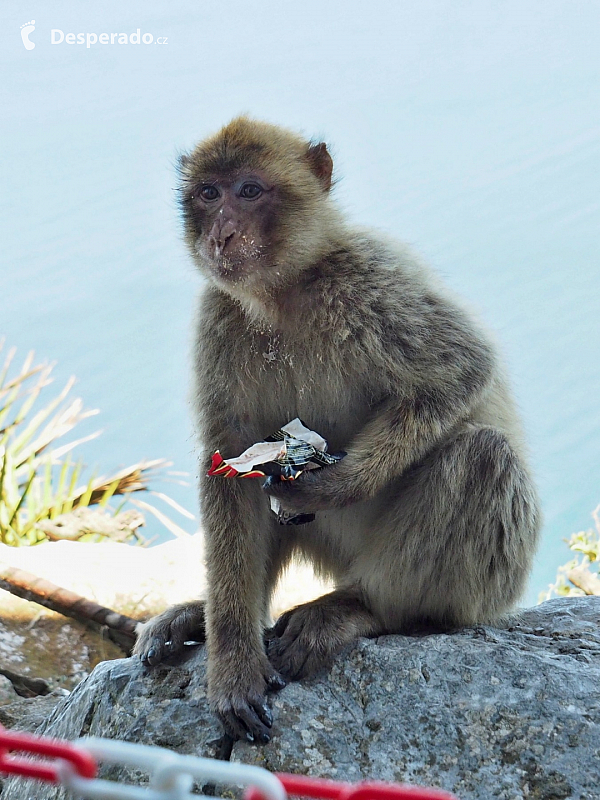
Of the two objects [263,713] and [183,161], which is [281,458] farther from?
[183,161]

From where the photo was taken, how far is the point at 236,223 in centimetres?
309

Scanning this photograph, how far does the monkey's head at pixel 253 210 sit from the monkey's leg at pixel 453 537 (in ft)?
2.84

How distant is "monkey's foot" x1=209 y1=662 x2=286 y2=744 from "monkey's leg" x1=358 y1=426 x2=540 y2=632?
494mm

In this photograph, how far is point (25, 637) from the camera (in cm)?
524

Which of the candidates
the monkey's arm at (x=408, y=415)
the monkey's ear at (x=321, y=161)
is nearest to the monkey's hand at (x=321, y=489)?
the monkey's arm at (x=408, y=415)

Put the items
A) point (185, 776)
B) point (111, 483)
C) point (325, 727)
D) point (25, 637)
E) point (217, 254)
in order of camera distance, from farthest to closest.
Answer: point (111, 483) → point (25, 637) → point (217, 254) → point (325, 727) → point (185, 776)

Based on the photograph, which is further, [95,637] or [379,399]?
[95,637]

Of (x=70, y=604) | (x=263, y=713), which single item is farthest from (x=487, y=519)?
(x=70, y=604)

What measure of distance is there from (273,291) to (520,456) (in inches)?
41.4

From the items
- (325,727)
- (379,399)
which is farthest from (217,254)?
(325,727)

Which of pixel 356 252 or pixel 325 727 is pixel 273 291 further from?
pixel 325 727

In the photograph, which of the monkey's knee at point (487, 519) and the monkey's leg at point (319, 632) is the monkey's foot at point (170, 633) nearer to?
the monkey's leg at point (319, 632)

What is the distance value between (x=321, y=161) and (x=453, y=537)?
1.52 meters

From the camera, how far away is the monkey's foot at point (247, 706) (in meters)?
2.67
